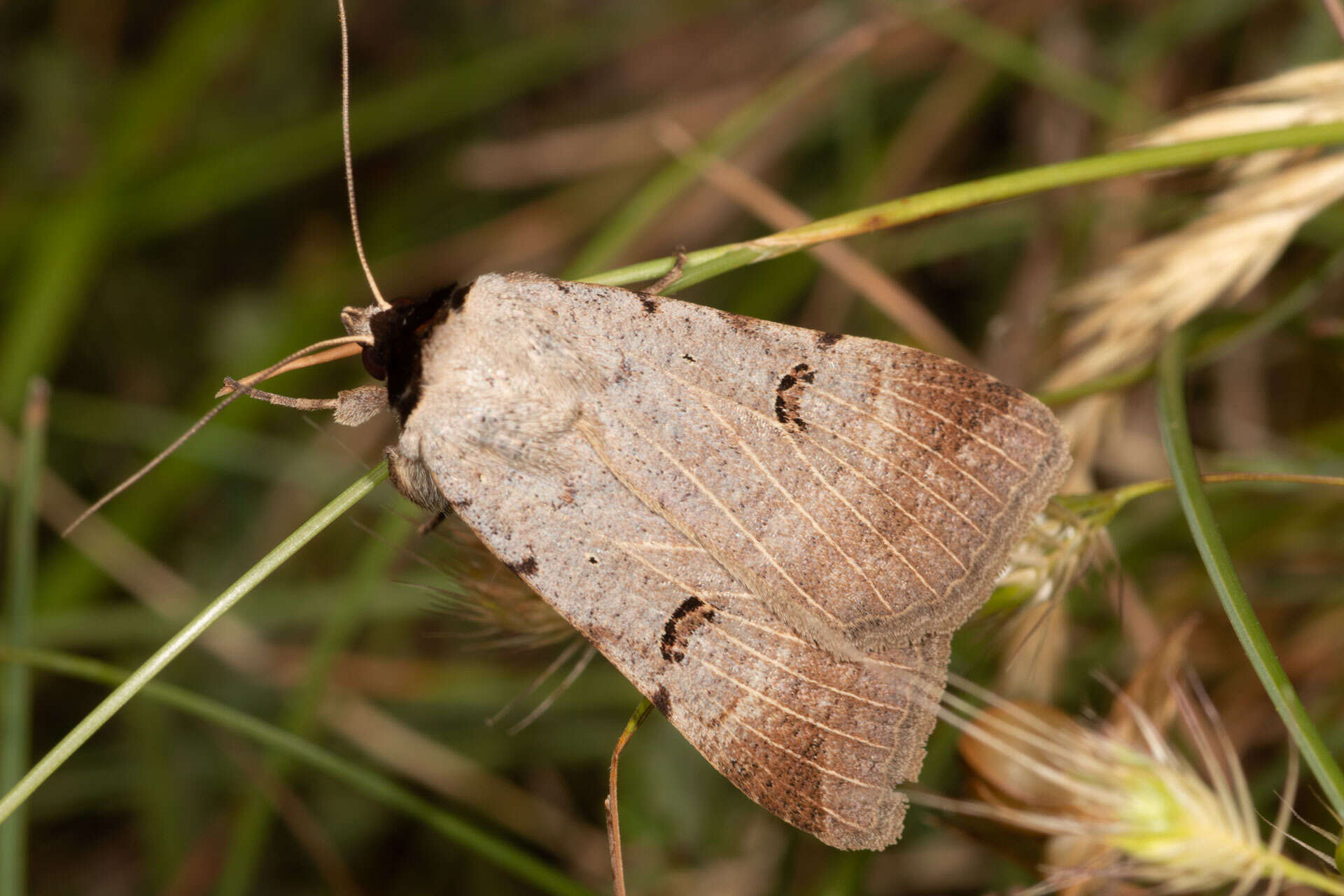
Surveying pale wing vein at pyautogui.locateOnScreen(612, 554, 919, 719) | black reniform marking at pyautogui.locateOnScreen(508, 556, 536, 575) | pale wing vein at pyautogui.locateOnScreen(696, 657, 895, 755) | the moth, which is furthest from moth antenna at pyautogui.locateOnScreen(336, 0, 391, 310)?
pale wing vein at pyautogui.locateOnScreen(696, 657, 895, 755)

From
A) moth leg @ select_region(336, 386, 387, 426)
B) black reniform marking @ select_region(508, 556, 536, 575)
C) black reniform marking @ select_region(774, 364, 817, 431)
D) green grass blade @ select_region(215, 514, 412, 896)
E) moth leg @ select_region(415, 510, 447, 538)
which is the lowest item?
green grass blade @ select_region(215, 514, 412, 896)

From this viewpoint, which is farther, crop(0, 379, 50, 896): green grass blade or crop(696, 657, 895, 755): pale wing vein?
crop(0, 379, 50, 896): green grass blade

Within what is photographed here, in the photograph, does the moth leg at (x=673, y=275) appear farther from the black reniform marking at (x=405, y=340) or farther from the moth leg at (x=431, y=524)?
the moth leg at (x=431, y=524)

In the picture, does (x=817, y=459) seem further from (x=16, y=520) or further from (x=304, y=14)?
(x=304, y=14)

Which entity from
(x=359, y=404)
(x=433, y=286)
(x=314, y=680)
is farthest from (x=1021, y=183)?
(x=433, y=286)

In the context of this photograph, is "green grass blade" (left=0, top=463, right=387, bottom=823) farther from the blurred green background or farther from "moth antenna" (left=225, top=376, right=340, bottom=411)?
the blurred green background

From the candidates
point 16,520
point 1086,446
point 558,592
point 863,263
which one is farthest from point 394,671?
point 1086,446
